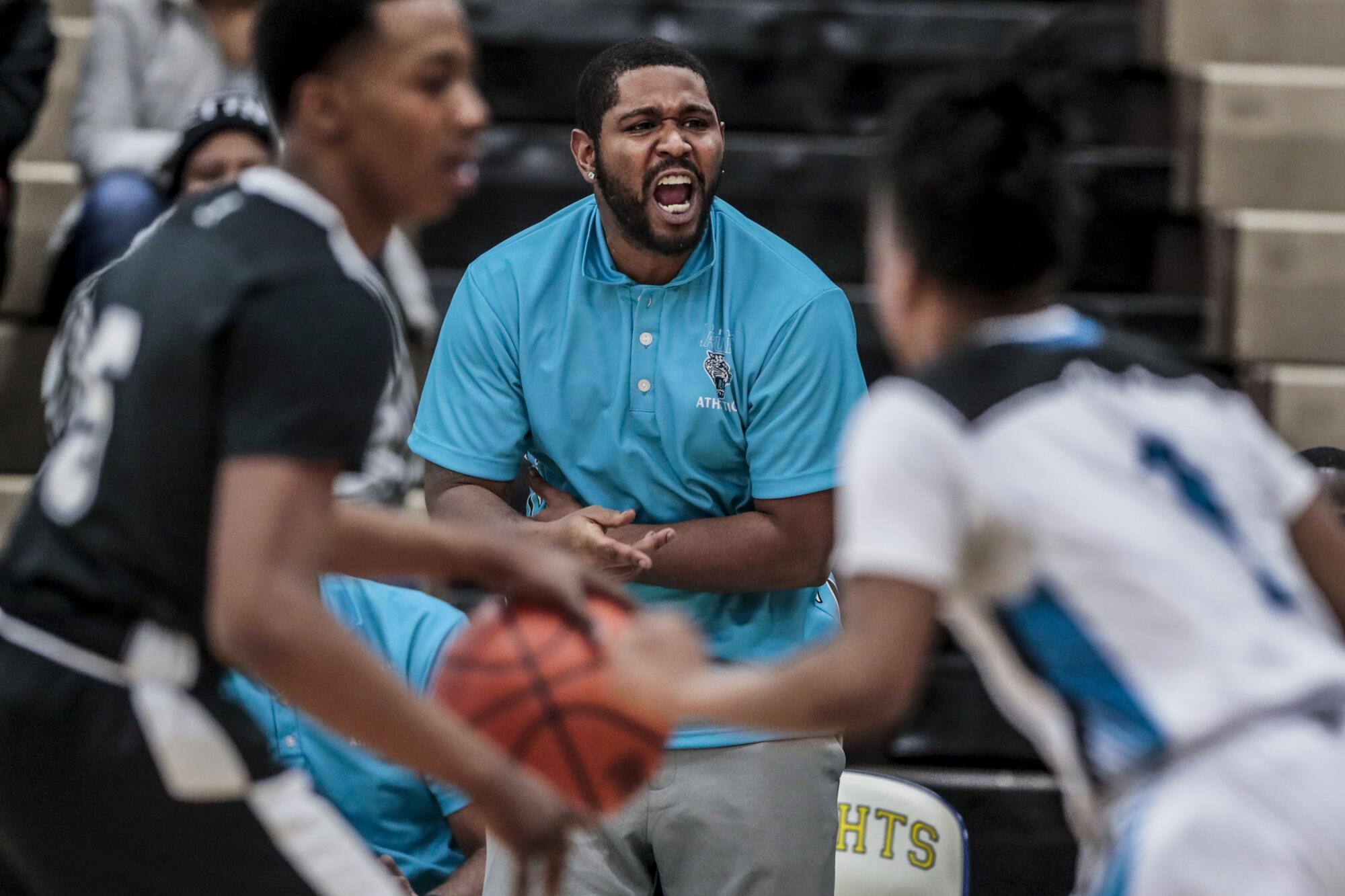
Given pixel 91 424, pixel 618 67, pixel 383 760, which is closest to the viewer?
pixel 91 424

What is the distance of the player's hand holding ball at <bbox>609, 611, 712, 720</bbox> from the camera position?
7.98 feet

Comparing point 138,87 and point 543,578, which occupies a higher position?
point 138,87

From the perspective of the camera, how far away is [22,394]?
20.0ft

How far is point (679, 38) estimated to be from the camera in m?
6.89

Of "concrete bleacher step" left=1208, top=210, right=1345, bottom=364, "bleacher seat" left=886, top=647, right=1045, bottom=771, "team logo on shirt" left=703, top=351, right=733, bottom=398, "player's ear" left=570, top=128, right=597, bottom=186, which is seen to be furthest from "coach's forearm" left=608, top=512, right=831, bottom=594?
"concrete bleacher step" left=1208, top=210, right=1345, bottom=364

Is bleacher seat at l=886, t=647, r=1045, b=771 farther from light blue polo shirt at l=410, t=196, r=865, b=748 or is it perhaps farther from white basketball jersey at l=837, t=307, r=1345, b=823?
white basketball jersey at l=837, t=307, r=1345, b=823

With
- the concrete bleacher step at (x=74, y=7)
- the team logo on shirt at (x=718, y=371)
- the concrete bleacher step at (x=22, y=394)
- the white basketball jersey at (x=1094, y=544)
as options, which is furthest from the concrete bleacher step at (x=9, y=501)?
the white basketball jersey at (x=1094, y=544)

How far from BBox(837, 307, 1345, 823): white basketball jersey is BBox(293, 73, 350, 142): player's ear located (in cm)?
81

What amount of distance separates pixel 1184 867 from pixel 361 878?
102 cm

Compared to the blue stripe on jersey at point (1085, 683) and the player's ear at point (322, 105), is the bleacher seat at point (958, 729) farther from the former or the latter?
the player's ear at point (322, 105)

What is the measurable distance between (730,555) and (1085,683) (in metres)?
1.55

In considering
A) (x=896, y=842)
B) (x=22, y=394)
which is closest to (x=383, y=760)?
(x=896, y=842)

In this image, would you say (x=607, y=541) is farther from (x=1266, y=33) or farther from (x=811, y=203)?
(x=1266, y=33)

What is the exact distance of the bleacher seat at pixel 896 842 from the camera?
423 cm
